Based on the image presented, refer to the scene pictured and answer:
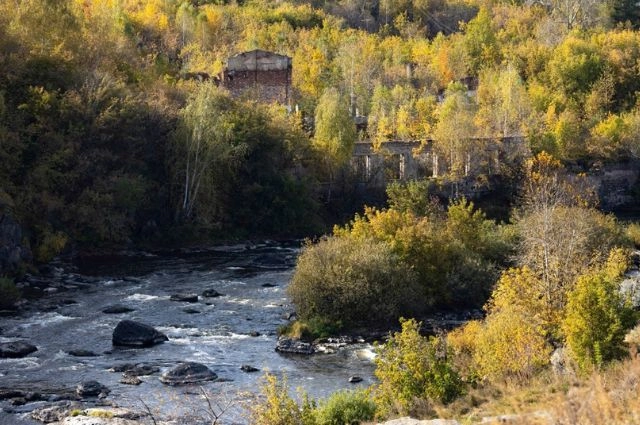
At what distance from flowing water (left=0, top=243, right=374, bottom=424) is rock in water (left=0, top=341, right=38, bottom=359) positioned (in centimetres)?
42

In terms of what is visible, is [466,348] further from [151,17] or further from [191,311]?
[151,17]

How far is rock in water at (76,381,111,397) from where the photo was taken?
1283 inches

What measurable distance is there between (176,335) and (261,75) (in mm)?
54056

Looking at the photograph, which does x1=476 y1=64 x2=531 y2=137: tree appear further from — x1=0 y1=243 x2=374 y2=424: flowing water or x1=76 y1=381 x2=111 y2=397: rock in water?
x1=76 y1=381 x2=111 y2=397: rock in water

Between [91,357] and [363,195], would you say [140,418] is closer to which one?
[91,357]

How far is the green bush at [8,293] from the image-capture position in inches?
1764

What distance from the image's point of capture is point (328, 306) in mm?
41938

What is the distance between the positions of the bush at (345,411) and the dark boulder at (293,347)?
11989 mm

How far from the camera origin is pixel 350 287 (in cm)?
4181

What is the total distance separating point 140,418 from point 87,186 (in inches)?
1343

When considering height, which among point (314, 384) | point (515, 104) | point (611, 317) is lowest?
point (314, 384)

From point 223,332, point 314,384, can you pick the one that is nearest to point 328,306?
point 223,332

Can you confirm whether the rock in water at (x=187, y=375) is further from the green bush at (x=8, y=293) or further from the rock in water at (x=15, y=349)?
the green bush at (x=8, y=293)

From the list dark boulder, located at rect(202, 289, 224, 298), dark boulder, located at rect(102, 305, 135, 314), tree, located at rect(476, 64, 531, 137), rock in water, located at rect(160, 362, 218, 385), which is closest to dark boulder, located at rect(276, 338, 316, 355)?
rock in water, located at rect(160, 362, 218, 385)
